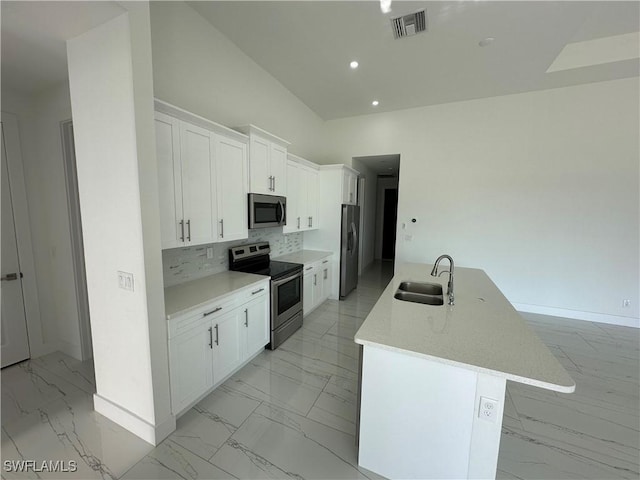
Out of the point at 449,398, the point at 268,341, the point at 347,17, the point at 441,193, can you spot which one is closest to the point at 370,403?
the point at 449,398

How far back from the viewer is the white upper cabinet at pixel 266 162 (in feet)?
9.17

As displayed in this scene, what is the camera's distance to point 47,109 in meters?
2.46

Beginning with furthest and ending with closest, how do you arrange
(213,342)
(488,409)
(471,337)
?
(213,342) < (471,337) < (488,409)

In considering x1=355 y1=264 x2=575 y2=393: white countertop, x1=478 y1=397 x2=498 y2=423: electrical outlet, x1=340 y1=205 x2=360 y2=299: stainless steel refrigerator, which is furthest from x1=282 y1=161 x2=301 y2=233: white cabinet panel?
x1=478 y1=397 x2=498 y2=423: electrical outlet

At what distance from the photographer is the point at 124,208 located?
1.58 metres

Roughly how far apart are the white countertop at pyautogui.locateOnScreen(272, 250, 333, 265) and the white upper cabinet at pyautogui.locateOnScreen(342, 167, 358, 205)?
105 centimetres

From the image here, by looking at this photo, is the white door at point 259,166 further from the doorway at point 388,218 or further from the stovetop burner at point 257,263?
the doorway at point 388,218

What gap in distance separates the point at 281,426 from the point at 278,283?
4.35 ft

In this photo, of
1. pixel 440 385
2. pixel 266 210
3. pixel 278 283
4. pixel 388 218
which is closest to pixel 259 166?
pixel 266 210

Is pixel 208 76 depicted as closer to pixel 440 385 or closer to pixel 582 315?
pixel 440 385

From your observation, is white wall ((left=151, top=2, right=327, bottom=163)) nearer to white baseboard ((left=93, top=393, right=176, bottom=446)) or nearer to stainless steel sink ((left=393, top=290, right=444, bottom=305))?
white baseboard ((left=93, top=393, right=176, bottom=446))

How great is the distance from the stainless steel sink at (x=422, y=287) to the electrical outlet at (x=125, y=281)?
2.12 meters

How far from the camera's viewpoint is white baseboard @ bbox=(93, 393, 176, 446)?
67.8 inches

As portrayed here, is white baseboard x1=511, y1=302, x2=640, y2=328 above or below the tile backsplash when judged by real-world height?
below
